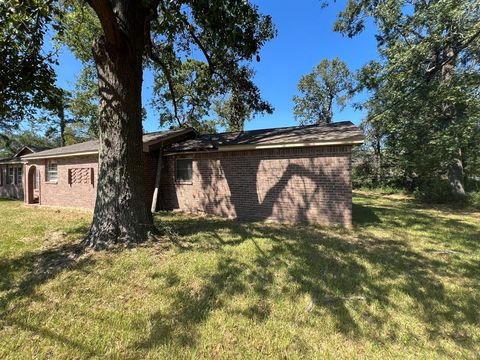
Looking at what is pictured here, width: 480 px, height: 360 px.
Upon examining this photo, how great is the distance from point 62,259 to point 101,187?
1.63m

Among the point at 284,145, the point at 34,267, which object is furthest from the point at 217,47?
the point at 34,267

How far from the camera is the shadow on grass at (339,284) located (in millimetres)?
3059

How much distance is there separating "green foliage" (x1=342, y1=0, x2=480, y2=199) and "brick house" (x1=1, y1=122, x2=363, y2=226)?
6682mm

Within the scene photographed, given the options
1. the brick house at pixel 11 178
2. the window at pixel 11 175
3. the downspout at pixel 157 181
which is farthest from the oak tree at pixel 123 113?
the window at pixel 11 175

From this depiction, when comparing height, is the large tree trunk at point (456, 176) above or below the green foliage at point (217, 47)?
below

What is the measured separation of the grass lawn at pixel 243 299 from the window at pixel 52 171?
833 cm

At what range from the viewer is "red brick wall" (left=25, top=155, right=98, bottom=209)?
476 inches

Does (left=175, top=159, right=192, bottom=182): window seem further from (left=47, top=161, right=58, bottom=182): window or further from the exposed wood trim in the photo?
(left=47, top=161, right=58, bottom=182): window

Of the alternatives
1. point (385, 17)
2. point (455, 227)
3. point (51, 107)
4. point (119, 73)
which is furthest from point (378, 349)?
point (385, 17)

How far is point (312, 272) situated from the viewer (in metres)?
4.53

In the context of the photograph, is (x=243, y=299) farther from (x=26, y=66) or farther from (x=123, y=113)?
(x=26, y=66)

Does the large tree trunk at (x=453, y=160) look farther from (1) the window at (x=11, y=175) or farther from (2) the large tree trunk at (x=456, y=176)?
(1) the window at (x=11, y=175)

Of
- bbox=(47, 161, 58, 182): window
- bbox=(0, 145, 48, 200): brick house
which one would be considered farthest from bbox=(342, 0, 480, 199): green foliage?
bbox=(0, 145, 48, 200): brick house

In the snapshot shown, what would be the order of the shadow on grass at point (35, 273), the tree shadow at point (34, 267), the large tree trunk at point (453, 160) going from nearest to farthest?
the shadow on grass at point (35, 273) < the tree shadow at point (34, 267) < the large tree trunk at point (453, 160)
